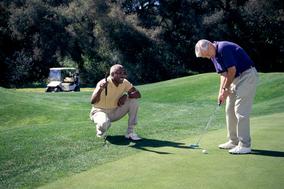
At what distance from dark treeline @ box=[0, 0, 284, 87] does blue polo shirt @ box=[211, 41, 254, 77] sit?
121 feet

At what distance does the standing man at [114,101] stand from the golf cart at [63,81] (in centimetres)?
2747

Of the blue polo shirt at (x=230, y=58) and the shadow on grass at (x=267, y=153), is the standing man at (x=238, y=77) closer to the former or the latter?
the blue polo shirt at (x=230, y=58)

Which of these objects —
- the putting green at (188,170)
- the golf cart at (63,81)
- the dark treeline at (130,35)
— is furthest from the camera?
the dark treeline at (130,35)

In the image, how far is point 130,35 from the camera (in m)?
43.3

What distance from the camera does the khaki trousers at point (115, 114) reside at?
27.2 feet

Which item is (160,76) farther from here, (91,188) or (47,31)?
(91,188)

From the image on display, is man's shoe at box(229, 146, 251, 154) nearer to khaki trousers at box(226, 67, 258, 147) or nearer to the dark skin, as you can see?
khaki trousers at box(226, 67, 258, 147)

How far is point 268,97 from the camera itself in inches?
757

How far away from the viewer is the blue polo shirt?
21.6 feet

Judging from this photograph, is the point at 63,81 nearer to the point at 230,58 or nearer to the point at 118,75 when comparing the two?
the point at 118,75

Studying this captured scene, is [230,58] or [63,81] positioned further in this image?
[63,81]

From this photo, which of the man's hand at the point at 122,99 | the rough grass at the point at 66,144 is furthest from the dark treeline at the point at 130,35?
the man's hand at the point at 122,99

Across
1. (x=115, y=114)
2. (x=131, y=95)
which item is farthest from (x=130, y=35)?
(x=131, y=95)

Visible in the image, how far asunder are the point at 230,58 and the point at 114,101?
2778 millimetres
